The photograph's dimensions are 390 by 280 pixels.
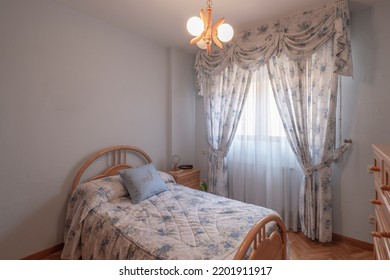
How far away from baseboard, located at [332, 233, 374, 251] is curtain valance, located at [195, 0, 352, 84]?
182cm

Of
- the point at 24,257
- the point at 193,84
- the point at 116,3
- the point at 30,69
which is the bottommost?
the point at 24,257

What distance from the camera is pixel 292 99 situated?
2.40m

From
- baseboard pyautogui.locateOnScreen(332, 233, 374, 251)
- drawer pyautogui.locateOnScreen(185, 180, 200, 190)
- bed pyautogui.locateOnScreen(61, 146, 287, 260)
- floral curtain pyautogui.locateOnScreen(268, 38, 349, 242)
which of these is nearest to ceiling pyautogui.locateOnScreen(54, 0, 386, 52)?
floral curtain pyautogui.locateOnScreen(268, 38, 349, 242)

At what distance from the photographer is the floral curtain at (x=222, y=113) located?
9.37 feet

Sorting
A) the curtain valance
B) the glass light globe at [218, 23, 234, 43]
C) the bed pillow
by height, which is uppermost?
the curtain valance

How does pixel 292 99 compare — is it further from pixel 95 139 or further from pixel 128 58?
pixel 95 139

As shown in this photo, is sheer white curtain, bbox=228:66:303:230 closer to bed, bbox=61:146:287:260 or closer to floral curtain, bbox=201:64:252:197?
floral curtain, bbox=201:64:252:197

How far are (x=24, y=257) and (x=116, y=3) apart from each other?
2714 mm

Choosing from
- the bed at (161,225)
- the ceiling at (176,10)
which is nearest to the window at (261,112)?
the ceiling at (176,10)

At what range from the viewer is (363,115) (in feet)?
7.07

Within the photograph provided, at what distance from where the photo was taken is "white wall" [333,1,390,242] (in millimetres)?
2059

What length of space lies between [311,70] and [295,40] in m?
0.40

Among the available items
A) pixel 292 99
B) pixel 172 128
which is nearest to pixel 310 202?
pixel 292 99

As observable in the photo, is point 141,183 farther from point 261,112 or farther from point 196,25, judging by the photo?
point 261,112
